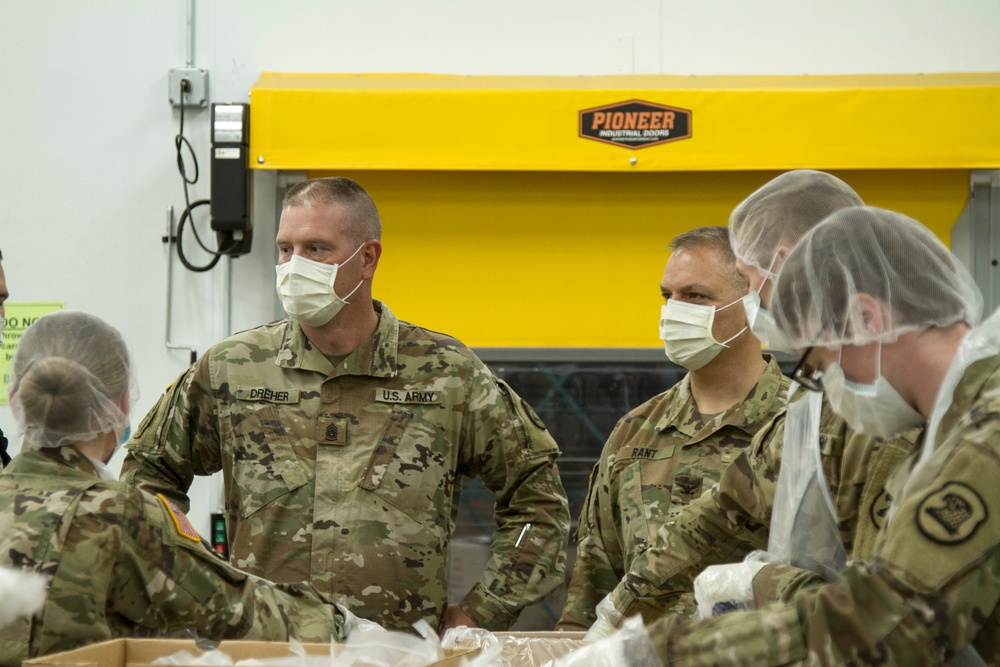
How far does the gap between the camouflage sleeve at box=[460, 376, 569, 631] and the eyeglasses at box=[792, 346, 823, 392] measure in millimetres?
1066

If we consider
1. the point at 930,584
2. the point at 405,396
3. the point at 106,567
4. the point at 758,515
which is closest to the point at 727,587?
the point at 758,515

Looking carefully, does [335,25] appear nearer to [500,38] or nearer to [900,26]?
[500,38]

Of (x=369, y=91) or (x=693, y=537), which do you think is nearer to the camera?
(x=693, y=537)

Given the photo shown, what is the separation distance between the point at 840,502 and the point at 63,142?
2.83 meters

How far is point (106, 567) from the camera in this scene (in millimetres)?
1520

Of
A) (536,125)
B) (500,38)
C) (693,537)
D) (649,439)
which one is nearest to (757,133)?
(536,125)

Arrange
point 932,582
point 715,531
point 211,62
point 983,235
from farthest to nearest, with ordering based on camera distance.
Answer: point 211,62, point 983,235, point 715,531, point 932,582

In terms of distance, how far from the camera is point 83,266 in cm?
348

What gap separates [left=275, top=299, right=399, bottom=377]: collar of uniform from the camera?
97.4 inches

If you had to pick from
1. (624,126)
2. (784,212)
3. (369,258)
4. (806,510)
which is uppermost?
(624,126)

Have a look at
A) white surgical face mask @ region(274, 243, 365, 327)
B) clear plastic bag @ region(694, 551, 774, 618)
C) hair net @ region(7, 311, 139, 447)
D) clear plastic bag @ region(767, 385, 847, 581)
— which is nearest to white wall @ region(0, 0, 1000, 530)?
white surgical face mask @ region(274, 243, 365, 327)

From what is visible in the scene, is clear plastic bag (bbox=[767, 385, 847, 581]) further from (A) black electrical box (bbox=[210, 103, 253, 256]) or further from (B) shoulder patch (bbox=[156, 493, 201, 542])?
(A) black electrical box (bbox=[210, 103, 253, 256])

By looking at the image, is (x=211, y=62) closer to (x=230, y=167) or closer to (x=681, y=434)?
(x=230, y=167)

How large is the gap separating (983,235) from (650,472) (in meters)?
1.60
